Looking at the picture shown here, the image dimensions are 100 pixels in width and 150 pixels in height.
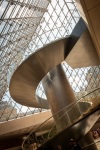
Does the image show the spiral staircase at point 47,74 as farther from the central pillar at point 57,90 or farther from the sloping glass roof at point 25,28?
the sloping glass roof at point 25,28

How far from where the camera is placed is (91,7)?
9.37 meters

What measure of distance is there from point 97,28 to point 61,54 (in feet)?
22.4

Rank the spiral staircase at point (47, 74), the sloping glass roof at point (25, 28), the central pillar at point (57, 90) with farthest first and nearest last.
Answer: the sloping glass roof at point (25, 28)
the central pillar at point (57, 90)
the spiral staircase at point (47, 74)

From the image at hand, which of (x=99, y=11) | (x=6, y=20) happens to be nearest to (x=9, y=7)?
(x=6, y=20)

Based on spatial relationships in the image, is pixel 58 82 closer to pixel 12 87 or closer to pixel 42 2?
pixel 12 87

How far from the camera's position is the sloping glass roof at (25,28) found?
19391mm

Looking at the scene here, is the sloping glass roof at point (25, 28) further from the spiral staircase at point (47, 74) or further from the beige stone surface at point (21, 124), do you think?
the beige stone surface at point (21, 124)

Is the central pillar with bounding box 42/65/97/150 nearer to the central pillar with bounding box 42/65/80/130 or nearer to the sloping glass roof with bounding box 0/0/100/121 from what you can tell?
the central pillar with bounding box 42/65/80/130

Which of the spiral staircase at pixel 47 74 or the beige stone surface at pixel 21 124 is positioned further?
the beige stone surface at pixel 21 124

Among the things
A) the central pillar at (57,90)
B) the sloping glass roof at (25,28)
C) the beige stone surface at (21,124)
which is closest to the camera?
the central pillar at (57,90)

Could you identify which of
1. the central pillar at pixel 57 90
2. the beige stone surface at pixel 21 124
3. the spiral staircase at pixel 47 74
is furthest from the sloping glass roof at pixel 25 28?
the central pillar at pixel 57 90

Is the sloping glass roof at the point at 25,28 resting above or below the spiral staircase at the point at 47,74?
above

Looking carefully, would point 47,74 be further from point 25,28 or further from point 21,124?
point 21,124

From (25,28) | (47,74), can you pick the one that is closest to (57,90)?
(47,74)
